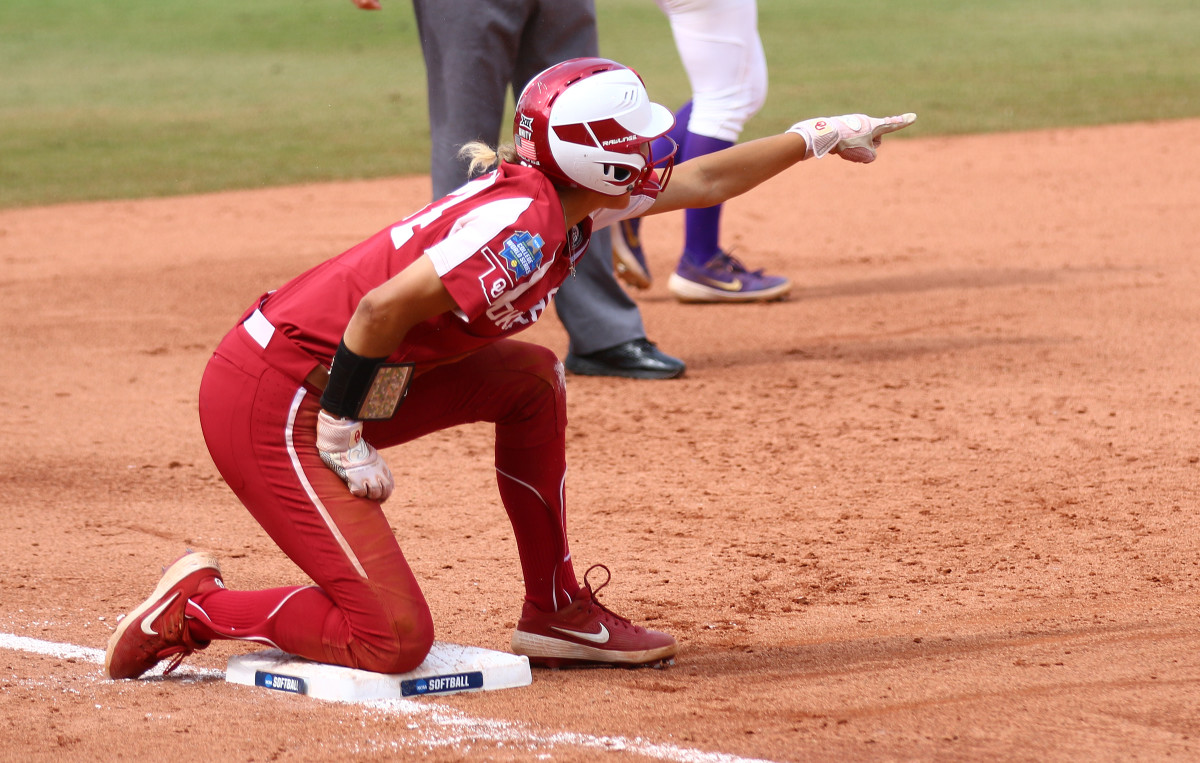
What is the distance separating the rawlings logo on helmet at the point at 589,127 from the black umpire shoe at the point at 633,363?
2.58 meters

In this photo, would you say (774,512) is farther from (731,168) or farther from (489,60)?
(489,60)

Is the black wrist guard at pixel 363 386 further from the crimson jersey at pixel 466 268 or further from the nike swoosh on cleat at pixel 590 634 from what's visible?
the nike swoosh on cleat at pixel 590 634

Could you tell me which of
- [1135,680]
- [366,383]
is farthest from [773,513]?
[366,383]

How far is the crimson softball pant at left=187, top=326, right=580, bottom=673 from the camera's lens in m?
2.78

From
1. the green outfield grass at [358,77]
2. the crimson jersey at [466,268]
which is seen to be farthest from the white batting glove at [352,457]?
the green outfield grass at [358,77]

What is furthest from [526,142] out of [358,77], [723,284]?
[358,77]

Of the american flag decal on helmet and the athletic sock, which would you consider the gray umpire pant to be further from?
the american flag decal on helmet

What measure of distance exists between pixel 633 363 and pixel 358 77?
482 inches

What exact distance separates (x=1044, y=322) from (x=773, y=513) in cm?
256

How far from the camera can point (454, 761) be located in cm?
247

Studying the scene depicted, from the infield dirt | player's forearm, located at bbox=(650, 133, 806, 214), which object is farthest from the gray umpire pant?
player's forearm, located at bbox=(650, 133, 806, 214)

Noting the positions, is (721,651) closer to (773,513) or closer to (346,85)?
(773,513)

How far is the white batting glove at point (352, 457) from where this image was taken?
2.70 metres

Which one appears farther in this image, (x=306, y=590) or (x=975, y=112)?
(x=975, y=112)
